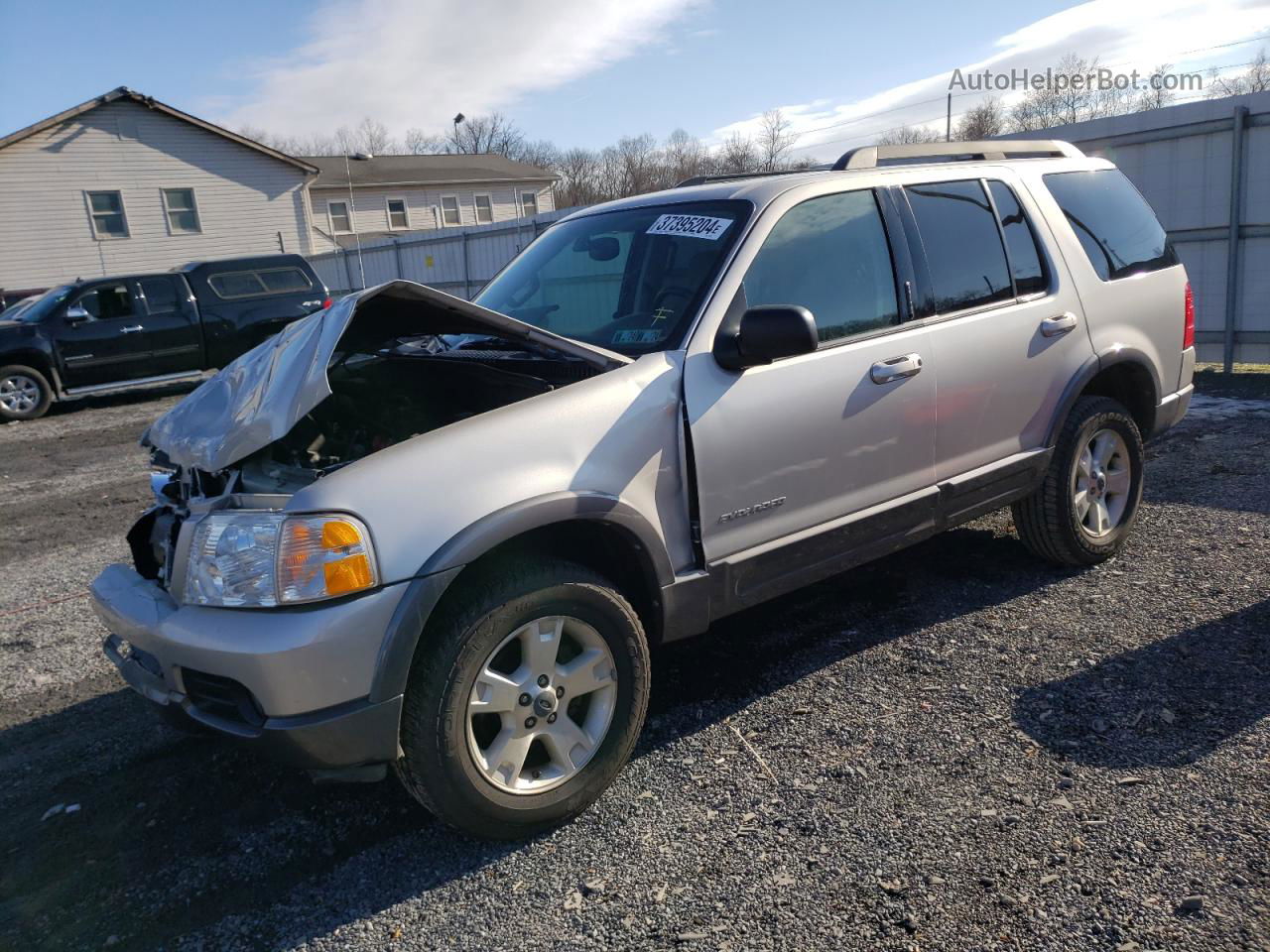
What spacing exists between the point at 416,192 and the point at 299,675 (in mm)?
42192

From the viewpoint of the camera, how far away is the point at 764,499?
3.45m

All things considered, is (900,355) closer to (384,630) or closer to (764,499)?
(764,499)

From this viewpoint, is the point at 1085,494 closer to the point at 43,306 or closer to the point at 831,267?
the point at 831,267

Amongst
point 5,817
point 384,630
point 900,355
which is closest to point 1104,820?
point 900,355

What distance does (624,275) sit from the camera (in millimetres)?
3889

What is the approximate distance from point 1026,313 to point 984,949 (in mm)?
2894

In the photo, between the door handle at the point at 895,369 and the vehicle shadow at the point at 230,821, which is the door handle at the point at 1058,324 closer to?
the door handle at the point at 895,369

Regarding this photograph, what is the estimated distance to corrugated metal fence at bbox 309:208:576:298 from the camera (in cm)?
1759

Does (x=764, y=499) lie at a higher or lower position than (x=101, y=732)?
higher

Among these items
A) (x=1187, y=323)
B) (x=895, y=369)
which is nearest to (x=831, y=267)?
(x=895, y=369)

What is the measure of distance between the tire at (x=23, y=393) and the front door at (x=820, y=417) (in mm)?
13160

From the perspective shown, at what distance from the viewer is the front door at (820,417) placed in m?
3.34

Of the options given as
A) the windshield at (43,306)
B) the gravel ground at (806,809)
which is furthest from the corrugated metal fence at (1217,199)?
the windshield at (43,306)

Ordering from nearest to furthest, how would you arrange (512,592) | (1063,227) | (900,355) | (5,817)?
(512,592) → (5,817) → (900,355) → (1063,227)
